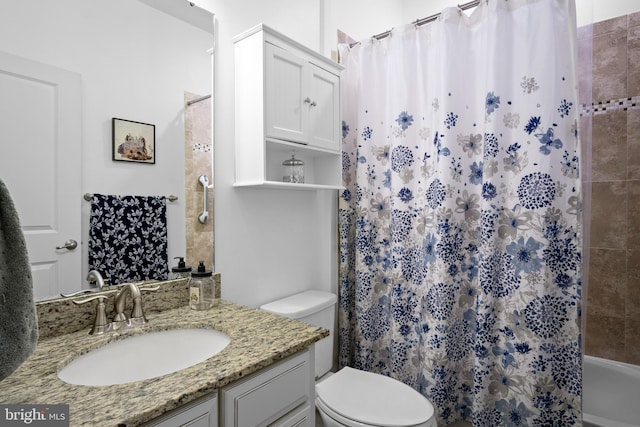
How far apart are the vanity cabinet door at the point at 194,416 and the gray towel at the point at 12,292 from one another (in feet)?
0.91

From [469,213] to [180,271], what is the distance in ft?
4.40

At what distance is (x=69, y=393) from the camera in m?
0.73

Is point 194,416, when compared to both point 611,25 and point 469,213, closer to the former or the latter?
point 469,213

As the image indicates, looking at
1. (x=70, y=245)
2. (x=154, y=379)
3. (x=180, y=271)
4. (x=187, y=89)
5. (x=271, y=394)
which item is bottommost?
(x=271, y=394)

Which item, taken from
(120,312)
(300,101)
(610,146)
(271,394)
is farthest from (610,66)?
(120,312)

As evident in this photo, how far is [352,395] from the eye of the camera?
1450 mm

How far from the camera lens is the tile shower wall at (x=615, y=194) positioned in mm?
1968

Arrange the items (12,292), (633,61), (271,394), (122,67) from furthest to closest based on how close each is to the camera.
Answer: (633,61) < (122,67) < (271,394) < (12,292)

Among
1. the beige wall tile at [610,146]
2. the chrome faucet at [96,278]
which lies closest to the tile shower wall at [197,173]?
the chrome faucet at [96,278]

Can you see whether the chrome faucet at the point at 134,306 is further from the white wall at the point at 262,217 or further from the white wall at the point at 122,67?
the white wall at the point at 262,217

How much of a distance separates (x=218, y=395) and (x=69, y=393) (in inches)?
12.1

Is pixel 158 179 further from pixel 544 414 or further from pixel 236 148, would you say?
pixel 544 414

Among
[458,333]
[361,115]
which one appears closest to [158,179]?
[361,115]

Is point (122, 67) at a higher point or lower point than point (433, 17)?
lower
